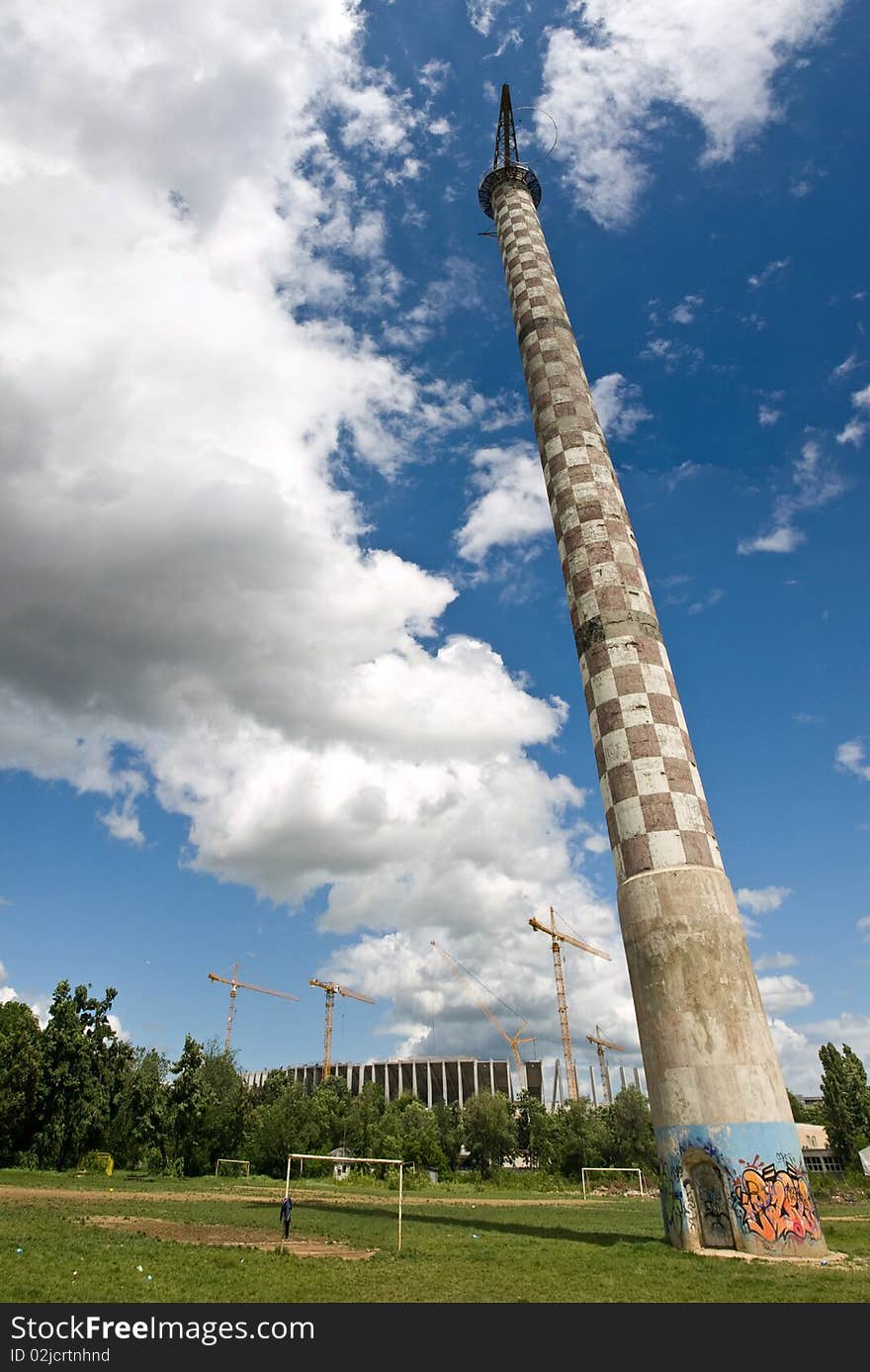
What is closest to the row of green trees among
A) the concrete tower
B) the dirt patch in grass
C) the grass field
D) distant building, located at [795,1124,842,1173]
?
→ distant building, located at [795,1124,842,1173]

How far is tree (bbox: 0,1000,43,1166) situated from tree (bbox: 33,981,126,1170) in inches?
24.7

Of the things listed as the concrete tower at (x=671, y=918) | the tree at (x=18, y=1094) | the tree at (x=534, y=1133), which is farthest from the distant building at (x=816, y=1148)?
the concrete tower at (x=671, y=918)

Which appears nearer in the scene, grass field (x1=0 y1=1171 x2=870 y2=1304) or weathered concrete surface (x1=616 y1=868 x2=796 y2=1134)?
grass field (x1=0 y1=1171 x2=870 y2=1304)

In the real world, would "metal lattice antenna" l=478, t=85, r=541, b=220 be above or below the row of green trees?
above

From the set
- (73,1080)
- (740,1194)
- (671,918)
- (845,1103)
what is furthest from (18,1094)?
(845,1103)

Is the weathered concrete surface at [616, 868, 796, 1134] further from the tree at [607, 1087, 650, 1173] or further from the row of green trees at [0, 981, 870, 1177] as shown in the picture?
the tree at [607, 1087, 650, 1173]

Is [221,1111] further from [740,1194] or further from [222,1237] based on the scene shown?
[740,1194]

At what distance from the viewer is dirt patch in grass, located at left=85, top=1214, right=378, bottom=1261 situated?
72.2 ft

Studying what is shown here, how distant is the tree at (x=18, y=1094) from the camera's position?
6362 centimetres

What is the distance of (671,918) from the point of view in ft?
78.4

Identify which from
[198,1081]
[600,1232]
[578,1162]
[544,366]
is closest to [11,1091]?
[198,1081]

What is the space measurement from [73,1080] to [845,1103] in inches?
2931
